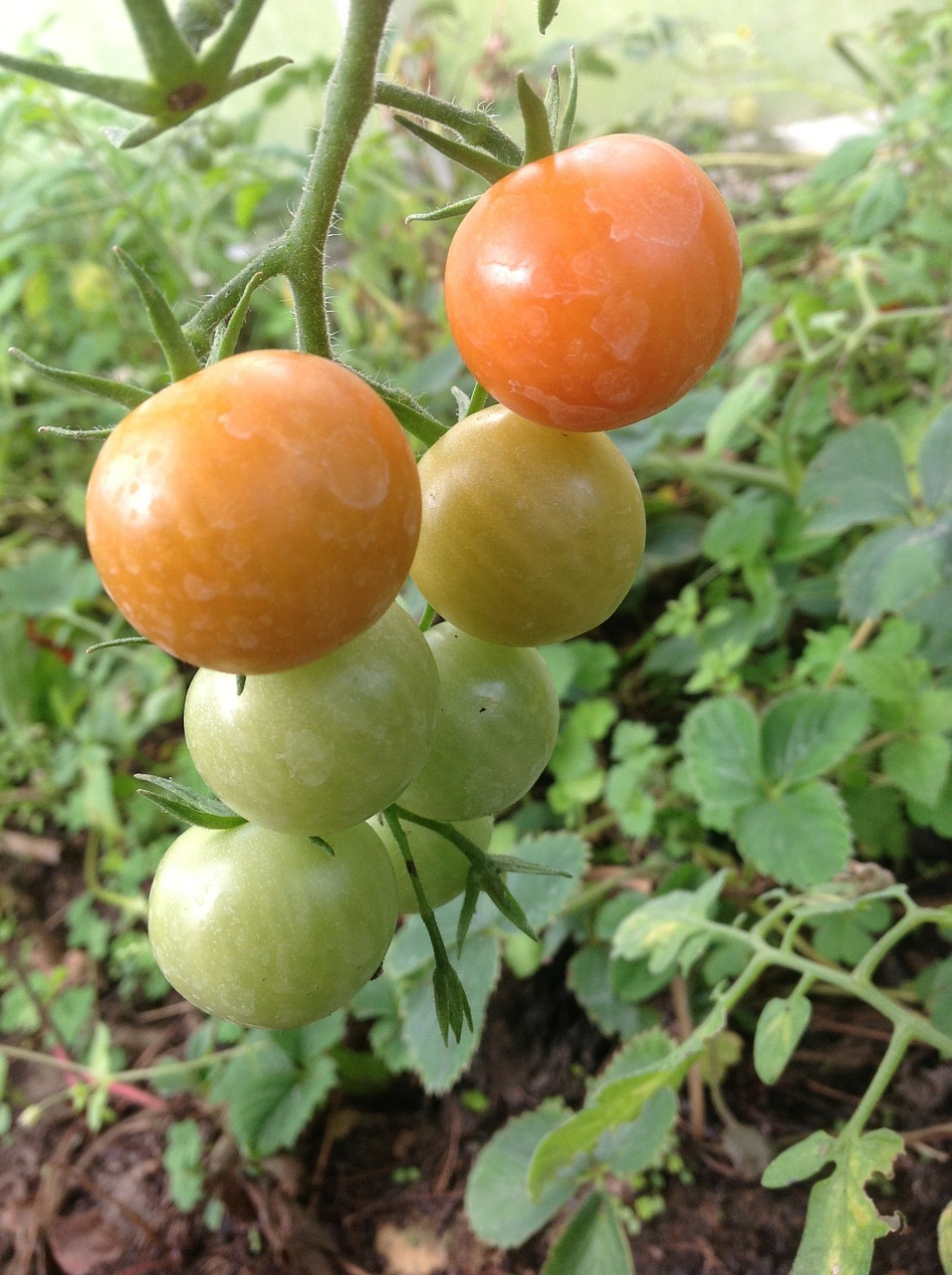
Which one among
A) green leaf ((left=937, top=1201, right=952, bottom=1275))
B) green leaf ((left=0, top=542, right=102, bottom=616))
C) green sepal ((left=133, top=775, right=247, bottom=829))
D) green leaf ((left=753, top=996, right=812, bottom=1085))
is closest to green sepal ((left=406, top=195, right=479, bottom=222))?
green sepal ((left=133, top=775, right=247, bottom=829))

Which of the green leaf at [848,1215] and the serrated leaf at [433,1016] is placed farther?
the serrated leaf at [433,1016]

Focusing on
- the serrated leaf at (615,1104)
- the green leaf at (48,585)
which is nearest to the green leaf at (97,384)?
the serrated leaf at (615,1104)

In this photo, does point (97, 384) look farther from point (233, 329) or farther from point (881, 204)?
point (881, 204)

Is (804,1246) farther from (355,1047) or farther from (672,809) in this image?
(355,1047)

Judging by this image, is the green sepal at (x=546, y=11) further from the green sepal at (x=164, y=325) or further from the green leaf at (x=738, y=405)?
the green leaf at (x=738, y=405)

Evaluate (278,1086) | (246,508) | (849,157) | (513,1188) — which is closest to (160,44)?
(246,508)
